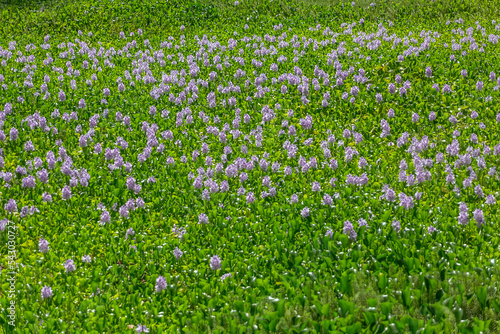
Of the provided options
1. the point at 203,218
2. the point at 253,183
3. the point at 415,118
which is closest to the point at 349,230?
the point at 203,218

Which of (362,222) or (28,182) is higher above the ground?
(28,182)

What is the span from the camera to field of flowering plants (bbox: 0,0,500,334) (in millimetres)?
4848

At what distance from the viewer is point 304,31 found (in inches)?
599

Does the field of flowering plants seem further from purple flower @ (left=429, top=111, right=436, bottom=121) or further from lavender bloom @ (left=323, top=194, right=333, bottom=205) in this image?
purple flower @ (left=429, top=111, right=436, bottom=121)

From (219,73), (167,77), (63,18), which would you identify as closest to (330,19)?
(219,73)

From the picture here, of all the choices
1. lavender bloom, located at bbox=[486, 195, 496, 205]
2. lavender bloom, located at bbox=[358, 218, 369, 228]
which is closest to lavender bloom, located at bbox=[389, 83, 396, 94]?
lavender bloom, located at bbox=[486, 195, 496, 205]

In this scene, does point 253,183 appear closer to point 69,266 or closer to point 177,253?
point 177,253

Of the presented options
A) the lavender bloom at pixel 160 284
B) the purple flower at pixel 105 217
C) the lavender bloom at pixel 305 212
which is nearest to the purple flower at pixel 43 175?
the purple flower at pixel 105 217

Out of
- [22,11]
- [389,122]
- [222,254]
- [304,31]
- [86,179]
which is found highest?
[22,11]

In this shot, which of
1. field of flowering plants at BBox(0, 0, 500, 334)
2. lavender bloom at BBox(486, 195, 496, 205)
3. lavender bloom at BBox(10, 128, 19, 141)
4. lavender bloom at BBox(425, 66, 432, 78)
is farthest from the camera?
lavender bloom at BBox(425, 66, 432, 78)

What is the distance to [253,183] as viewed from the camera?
7.68 meters

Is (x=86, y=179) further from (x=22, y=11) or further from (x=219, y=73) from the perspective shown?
(x=22, y=11)

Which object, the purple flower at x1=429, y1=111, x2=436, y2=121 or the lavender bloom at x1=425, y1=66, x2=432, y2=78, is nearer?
the purple flower at x1=429, y1=111, x2=436, y2=121

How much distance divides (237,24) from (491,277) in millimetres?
12951
